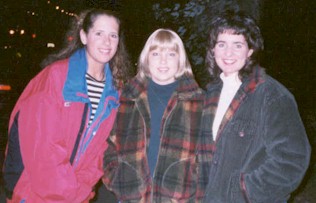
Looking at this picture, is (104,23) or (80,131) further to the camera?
(104,23)

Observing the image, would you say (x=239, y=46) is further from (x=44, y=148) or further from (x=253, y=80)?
(x=44, y=148)

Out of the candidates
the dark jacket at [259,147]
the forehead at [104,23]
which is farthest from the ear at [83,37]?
the dark jacket at [259,147]

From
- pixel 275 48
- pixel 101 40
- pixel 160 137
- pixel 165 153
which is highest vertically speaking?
pixel 275 48

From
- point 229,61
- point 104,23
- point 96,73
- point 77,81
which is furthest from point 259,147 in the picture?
point 104,23

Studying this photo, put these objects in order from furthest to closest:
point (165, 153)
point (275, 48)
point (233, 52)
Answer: point (275, 48) → point (165, 153) → point (233, 52)

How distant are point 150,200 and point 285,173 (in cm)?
109

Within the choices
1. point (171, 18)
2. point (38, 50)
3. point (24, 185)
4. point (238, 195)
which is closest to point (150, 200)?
point (238, 195)

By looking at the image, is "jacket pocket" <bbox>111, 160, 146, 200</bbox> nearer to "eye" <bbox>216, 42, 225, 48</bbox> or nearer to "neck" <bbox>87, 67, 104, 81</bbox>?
"neck" <bbox>87, 67, 104, 81</bbox>

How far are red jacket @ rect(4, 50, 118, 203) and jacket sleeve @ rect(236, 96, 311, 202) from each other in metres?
1.35

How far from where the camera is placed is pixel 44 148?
258cm

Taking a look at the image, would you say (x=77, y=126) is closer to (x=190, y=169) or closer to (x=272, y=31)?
(x=190, y=169)

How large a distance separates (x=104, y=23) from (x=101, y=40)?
155mm

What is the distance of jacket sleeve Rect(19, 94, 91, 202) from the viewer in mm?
2576

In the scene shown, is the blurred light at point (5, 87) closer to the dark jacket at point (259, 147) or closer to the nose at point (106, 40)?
the nose at point (106, 40)
